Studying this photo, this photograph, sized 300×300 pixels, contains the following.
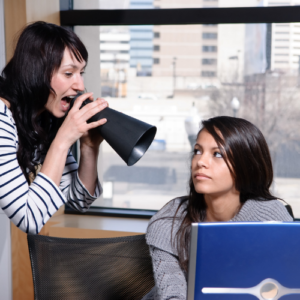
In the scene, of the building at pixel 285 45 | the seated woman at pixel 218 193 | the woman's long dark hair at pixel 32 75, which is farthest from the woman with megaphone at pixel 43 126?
the building at pixel 285 45

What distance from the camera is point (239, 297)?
63 centimetres

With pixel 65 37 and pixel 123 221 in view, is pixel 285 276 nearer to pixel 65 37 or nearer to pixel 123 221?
pixel 65 37

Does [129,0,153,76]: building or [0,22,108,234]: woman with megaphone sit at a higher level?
[129,0,153,76]: building

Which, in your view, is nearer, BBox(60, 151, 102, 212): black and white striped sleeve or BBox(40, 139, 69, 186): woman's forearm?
BBox(40, 139, 69, 186): woman's forearm

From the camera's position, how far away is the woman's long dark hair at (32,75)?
3.81 feet

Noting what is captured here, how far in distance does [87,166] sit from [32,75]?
340 millimetres

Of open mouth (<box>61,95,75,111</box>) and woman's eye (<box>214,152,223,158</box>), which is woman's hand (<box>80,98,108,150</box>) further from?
woman's eye (<box>214,152,223,158</box>)

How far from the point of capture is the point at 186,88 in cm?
236

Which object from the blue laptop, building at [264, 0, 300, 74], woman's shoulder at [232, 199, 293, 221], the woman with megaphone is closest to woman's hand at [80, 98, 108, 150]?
the woman with megaphone

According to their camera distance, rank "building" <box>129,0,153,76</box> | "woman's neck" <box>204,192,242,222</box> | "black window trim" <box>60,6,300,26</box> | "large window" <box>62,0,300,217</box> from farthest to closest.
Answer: "building" <box>129,0,153,76</box>
"large window" <box>62,0,300,217</box>
"black window trim" <box>60,6,300,26</box>
"woman's neck" <box>204,192,242,222</box>

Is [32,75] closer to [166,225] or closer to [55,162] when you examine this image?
[55,162]

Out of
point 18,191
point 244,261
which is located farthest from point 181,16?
point 244,261

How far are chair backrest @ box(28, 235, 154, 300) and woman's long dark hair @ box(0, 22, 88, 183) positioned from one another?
25cm

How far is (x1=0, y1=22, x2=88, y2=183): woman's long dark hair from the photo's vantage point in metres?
1.16
